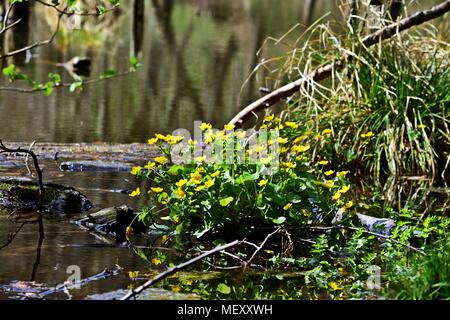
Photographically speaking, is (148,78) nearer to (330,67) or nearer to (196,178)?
(330,67)

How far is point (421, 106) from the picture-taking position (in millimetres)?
10328

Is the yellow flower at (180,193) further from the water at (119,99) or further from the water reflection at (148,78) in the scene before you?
the water reflection at (148,78)

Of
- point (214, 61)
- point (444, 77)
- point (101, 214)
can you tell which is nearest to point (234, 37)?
point (214, 61)

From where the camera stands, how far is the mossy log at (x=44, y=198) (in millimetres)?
7730

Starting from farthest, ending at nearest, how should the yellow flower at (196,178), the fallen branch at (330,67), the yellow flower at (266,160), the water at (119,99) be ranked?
the fallen branch at (330,67) < the yellow flower at (266,160) < the yellow flower at (196,178) < the water at (119,99)

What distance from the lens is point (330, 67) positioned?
1044cm

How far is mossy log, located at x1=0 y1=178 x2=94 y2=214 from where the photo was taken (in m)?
7.73

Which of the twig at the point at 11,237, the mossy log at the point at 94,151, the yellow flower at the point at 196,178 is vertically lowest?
the twig at the point at 11,237

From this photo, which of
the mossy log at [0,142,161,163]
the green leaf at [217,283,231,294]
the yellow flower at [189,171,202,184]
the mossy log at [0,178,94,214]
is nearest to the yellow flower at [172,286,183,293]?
the green leaf at [217,283,231,294]

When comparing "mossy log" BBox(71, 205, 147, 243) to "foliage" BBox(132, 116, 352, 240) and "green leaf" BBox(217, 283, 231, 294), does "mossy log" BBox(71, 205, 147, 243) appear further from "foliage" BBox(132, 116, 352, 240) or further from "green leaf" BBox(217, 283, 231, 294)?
"green leaf" BBox(217, 283, 231, 294)

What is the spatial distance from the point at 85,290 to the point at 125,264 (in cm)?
72

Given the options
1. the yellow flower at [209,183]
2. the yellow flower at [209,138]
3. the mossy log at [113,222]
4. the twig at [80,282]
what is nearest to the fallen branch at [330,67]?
the mossy log at [113,222]

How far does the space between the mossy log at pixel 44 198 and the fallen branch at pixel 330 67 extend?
2521 millimetres
